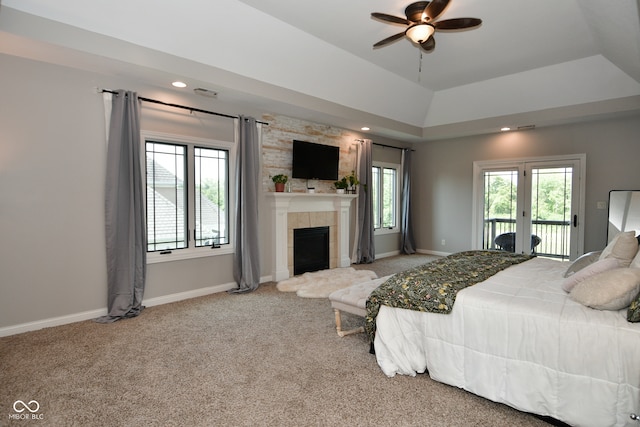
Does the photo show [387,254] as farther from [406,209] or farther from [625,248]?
[625,248]

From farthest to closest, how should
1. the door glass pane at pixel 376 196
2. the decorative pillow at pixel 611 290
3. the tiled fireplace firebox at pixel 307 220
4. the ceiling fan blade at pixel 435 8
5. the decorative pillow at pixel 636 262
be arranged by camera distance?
1. the door glass pane at pixel 376 196
2. the tiled fireplace firebox at pixel 307 220
3. the ceiling fan blade at pixel 435 8
4. the decorative pillow at pixel 636 262
5. the decorative pillow at pixel 611 290

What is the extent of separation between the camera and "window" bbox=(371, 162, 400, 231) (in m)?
7.40

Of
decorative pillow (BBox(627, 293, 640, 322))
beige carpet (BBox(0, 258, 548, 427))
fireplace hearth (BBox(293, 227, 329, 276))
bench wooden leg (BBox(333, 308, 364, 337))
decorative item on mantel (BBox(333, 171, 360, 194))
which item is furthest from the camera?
decorative item on mantel (BBox(333, 171, 360, 194))

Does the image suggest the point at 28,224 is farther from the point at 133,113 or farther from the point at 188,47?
the point at 188,47

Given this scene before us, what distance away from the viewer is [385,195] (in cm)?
762

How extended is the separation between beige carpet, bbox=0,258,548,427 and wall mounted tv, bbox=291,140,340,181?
2776 mm

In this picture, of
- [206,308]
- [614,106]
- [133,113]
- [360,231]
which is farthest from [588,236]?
[133,113]

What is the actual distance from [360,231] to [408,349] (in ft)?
14.0

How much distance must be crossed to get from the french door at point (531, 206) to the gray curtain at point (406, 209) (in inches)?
53.2

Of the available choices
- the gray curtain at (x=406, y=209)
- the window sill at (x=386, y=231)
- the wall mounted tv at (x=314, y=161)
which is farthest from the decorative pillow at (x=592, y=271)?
the gray curtain at (x=406, y=209)

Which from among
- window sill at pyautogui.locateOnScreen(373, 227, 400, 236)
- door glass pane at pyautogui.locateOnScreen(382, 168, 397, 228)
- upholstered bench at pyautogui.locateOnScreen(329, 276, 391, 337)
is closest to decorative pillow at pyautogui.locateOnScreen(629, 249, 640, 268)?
upholstered bench at pyautogui.locateOnScreen(329, 276, 391, 337)

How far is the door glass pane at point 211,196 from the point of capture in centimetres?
466

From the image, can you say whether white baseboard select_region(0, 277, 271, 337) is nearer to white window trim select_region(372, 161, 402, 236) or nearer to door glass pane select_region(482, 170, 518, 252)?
white window trim select_region(372, 161, 402, 236)

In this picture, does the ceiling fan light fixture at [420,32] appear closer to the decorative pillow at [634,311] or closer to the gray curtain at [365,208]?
the decorative pillow at [634,311]
